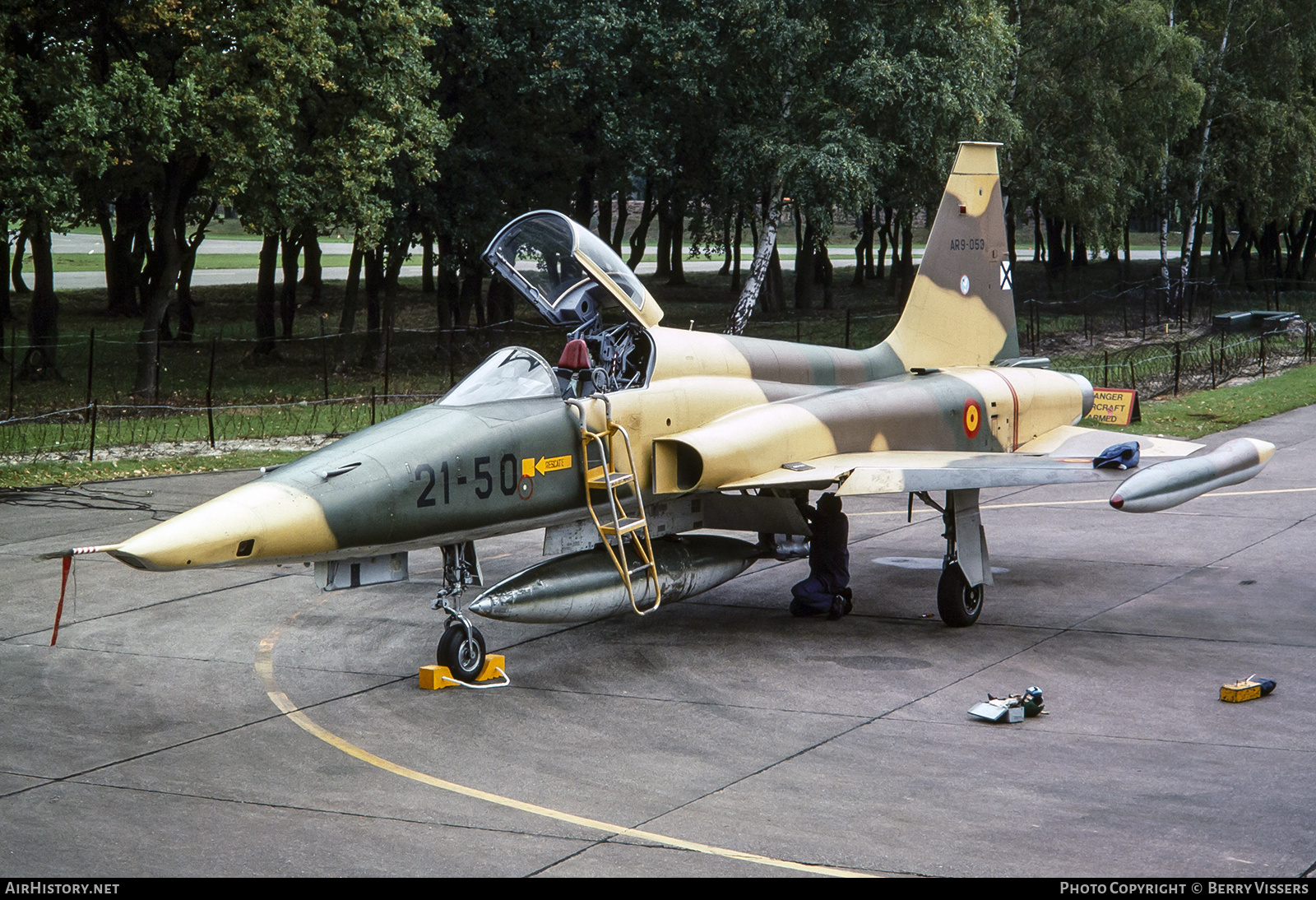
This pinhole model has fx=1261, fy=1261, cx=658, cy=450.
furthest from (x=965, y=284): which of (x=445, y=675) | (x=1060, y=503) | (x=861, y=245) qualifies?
(x=861, y=245)

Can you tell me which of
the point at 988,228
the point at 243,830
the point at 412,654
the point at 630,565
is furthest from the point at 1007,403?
the point at 243,830

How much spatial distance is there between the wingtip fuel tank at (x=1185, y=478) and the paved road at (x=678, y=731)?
56.0 inches

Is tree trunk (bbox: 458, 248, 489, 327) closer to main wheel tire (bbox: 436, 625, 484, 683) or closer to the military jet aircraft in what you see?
the military jet aircraft

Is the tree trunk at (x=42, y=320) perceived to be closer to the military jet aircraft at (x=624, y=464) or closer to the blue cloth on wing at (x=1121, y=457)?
the military jet aircraft at (x=624, y=464)

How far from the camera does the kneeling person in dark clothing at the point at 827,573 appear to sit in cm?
1243

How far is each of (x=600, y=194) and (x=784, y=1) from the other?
353 inches

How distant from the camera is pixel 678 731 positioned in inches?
361

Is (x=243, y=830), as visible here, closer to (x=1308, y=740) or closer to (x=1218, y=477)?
(x=1308, y=740)

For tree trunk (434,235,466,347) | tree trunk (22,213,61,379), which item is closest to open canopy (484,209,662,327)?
tree trunk (434,235,466,347)

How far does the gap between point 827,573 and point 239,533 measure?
20.0 feet

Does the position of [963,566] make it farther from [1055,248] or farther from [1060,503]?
[1055,248]

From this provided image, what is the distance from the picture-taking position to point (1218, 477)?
1136cm

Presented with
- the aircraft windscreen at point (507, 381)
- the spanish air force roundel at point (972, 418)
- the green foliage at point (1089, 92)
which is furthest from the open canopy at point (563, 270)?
the green foliage at point (1089, 92)

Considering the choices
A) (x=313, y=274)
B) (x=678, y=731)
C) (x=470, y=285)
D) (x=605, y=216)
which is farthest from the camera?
(x=313, y=274)
